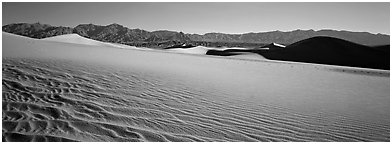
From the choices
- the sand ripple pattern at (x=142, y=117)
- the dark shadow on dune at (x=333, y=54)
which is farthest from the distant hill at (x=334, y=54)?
the sand ripple pattern at (x=142, y=117)

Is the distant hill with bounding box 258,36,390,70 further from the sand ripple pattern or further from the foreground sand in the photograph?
the sand ripple pattern

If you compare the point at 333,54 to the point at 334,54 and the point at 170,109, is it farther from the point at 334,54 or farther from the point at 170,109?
the point at 170,109

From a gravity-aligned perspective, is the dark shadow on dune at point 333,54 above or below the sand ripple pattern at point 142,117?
above

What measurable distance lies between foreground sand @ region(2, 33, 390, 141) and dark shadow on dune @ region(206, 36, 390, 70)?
47.7 ft

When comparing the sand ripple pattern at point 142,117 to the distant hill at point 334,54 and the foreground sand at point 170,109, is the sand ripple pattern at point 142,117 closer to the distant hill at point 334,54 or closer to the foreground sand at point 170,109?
the foreground sand at point 170,109

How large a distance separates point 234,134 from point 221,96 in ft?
5.47

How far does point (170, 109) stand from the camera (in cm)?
402

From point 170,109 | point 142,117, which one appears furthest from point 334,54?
point 142,117

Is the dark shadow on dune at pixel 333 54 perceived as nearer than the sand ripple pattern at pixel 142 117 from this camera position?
No

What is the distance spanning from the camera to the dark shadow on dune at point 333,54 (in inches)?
744

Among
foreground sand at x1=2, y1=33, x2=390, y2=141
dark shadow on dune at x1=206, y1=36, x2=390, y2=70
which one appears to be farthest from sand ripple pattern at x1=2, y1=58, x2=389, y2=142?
dark shadow on dune at x1=206, y1=36, x2=390, y2=70

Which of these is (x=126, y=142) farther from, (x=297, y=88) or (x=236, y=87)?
(x=297, y=88)

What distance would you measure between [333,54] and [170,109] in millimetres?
20136

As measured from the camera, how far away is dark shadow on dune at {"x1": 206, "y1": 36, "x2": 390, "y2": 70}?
18891 millimetres
